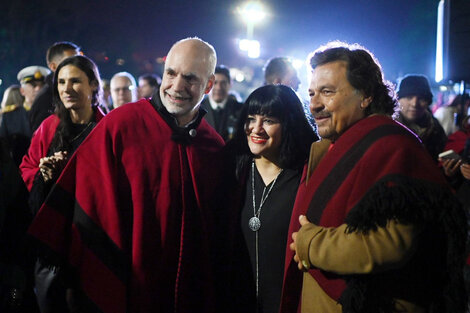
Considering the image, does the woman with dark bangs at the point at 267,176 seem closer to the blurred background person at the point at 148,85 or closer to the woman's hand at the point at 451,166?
the woman's hand at the point at 451,166

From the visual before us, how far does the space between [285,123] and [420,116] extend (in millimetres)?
2453

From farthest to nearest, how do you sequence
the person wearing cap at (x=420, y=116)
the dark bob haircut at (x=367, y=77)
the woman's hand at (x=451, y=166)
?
1. the person wearing cap at (x=420, y=116)
2. the woman's hand at (x=451, y=166)
3. the dark bob haircut at (x=367, y=77)

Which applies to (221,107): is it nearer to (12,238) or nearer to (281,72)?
(281,72)

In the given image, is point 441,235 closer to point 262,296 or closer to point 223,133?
point 262,296

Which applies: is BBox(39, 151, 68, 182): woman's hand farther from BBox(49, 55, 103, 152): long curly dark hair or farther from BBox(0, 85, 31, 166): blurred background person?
BBox(0, 85, 31, 166): blurred background person

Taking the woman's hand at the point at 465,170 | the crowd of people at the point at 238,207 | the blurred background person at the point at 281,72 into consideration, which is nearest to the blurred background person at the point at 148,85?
the blurred background person at the point at 281,72

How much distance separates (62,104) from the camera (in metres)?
4.14

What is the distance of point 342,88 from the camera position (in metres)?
2.53

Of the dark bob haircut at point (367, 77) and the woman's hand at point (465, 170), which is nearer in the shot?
the dark bob haircut at point (367, 77)

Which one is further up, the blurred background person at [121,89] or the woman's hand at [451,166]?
the blurred background person at [121,89]

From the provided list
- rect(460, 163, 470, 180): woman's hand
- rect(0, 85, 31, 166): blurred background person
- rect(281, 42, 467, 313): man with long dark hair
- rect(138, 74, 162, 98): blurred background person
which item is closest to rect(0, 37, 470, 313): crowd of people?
rect(281, 42, 467, 313): man with long dark hair

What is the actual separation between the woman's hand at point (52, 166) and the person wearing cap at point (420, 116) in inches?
139

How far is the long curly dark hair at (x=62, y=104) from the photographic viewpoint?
12.9 ft

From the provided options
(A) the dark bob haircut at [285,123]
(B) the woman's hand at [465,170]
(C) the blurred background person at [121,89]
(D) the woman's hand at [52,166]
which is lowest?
(B) the woman's hand at [465,170]
